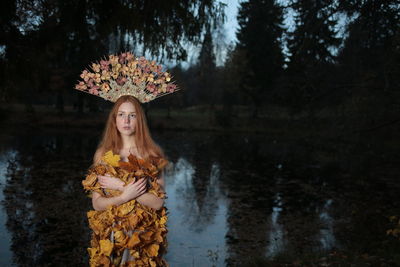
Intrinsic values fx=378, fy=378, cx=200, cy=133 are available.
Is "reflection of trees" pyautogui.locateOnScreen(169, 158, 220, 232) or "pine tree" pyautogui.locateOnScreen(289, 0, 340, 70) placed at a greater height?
"pine tree" pyautogui.locateOnScreen(289, 0, 340, 70)

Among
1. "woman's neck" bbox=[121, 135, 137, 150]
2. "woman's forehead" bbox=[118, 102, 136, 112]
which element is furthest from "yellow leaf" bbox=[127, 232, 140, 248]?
"woman's forehead" bbox=[118, 102, 136, 112]

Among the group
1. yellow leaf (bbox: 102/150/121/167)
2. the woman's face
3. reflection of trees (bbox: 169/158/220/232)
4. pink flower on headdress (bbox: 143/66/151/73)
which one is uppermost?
pink flower on headdress (bbox: 143/66/151/73)

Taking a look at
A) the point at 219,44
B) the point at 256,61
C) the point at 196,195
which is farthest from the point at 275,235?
the point at 256,61

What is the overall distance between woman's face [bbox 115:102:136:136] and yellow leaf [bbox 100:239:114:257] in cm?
76

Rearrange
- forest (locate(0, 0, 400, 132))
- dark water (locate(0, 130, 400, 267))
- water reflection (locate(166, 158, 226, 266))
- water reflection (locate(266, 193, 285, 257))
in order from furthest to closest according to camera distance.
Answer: water reflection (locate(266, 193, 285, 257))
water reflection (locate(166, 158, 226, 266))
dark water (locate(0, 130, 400, 267))
forest (locate(0, 0, 400, 132))

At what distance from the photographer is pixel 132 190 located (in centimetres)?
246

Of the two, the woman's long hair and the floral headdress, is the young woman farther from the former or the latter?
the floral headdress

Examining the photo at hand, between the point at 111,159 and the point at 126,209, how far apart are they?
347mm

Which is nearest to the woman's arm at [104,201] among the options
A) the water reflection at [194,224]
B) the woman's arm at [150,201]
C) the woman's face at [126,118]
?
the woman's arm at [150,201]

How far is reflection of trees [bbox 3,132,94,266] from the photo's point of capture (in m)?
5.73

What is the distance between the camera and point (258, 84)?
111ft

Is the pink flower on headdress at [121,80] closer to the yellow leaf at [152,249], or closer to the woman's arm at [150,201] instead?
the woman's arm at [150,201]

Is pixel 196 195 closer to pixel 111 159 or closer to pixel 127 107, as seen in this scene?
pixel 127 107

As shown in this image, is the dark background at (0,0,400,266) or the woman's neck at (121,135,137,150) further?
the dark background at (0,0,400,266)
